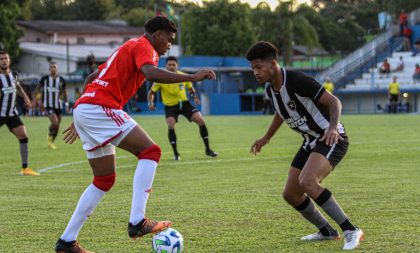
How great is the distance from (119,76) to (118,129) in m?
0.46

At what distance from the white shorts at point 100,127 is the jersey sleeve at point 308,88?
1.46 meters

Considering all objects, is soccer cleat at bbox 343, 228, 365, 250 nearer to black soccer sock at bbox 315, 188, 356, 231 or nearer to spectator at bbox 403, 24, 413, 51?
black soccer sock at bbox 315, 188, 356, 231

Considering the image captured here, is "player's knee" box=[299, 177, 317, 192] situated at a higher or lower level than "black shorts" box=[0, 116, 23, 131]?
higher

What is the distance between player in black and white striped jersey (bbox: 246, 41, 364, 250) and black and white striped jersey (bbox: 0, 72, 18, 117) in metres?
8.45

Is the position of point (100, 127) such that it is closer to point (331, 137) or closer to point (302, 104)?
point (302, 104)

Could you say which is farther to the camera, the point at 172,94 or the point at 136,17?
the point at 136,17

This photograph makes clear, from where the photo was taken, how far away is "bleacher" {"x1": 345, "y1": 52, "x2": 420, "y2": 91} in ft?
169

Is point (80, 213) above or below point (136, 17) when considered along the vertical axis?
below

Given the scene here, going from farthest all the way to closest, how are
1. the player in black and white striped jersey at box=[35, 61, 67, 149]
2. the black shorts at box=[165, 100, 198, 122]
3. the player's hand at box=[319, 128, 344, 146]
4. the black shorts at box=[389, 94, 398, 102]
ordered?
the black shorts at box=[389, 94, 398, 102], the player in black and white striped jersey at box=[35, 61, 67, 149], the black shorts at box=[165, 100, 198, 122], the player's hand at box=[319, 128, 344, 146]

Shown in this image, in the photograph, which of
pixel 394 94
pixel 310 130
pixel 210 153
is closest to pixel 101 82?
pixel 310 130

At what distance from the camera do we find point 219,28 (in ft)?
258

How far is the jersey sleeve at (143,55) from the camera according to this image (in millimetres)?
7211

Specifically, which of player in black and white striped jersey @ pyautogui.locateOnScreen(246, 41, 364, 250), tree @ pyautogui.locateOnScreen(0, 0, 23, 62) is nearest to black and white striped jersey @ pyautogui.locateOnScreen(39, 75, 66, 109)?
player in black and white striped jersey @ pyautogui.locateOnScreen(246, 41, 364, 250)

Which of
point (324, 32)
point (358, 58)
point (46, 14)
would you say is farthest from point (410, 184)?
point (46, 14)
